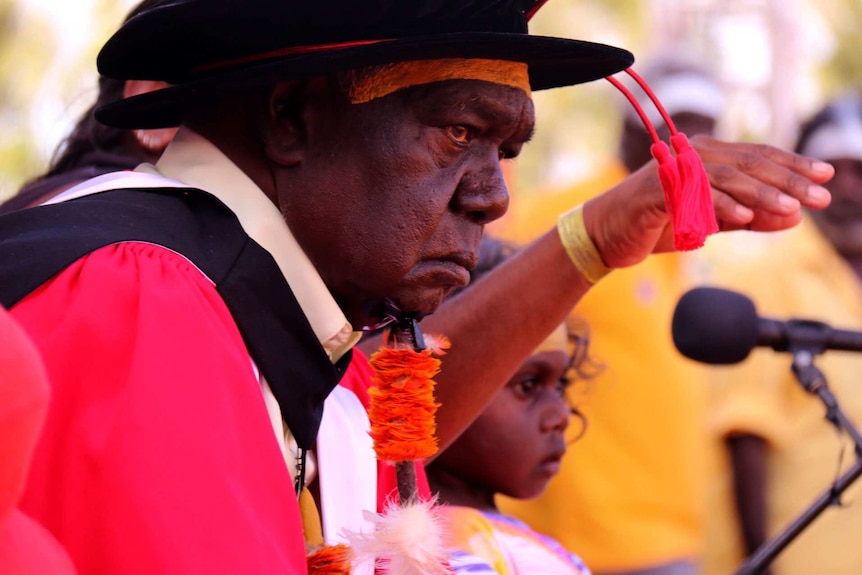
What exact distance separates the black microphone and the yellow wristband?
304 mm

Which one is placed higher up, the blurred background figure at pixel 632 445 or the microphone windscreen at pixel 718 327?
the microphone windscreen at pixel 718 327

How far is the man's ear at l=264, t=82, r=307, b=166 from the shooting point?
2221 mm

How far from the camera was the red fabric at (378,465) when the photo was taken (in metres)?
2.58

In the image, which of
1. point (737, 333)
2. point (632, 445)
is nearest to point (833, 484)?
point (737, 333)

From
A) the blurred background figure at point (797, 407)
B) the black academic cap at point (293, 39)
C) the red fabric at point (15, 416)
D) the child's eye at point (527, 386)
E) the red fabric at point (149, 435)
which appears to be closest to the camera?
the red fabric at point (15, 416)

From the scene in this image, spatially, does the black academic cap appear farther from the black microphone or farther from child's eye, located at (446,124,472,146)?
the black microphone

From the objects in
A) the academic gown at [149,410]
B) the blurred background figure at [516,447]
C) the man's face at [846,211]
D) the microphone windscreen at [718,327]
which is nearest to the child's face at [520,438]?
the blurred background figure at [516,447]

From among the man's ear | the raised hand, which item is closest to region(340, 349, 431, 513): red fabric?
Result: the man's ear

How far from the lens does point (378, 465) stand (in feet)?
8.52

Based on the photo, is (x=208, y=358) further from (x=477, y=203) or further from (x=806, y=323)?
(x=806, y=323)

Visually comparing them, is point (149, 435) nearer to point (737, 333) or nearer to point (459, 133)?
point (459, 133)

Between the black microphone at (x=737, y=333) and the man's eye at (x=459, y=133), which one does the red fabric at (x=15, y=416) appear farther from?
the black microphone at (x=737, y=333)

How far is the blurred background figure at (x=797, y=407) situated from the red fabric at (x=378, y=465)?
7.69 ft

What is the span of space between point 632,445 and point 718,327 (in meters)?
2.08
